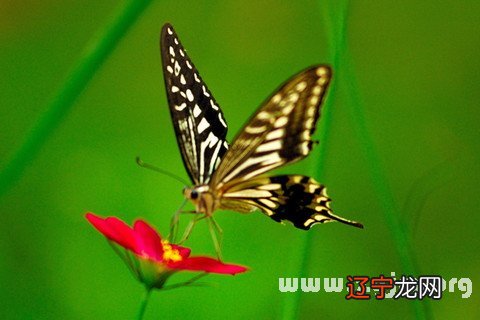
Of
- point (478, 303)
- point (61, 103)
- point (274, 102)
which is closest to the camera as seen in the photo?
point (61, 103)

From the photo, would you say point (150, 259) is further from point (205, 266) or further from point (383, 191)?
point (383, 191)

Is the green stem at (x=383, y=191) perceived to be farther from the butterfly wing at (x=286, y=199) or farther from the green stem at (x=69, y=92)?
the green stem at (x=69, y=92)

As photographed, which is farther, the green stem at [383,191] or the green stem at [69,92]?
the green stem at [383,191]

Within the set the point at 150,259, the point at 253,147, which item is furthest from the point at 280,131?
the point at 150,259

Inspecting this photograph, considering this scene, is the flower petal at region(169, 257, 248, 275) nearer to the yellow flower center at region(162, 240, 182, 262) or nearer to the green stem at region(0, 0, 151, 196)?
the yellow flower center at region(162, 240, 182, 262)

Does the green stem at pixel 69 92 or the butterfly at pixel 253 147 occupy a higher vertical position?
the butterfly at pixel 253 147

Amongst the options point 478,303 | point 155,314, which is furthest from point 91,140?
point 478,303

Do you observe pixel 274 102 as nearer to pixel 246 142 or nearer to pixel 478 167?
pixel 246 142

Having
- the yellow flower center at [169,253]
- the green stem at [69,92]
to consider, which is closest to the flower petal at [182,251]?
the yellow flower center at [169,253]
